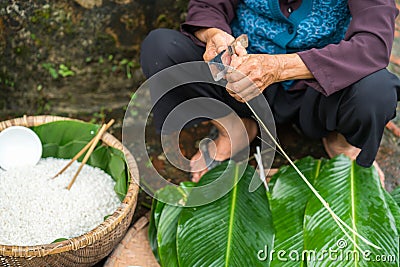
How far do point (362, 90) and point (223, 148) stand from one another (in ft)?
1.99

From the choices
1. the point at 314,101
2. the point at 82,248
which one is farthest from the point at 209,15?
the point at 82,248

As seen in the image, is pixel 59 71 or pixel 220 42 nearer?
pixel 220 42

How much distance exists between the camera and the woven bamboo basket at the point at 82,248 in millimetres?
1368

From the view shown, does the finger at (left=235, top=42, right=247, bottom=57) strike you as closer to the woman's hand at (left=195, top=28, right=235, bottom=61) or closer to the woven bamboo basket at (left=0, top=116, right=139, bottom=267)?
the woman's hand at (left=195, top=28, right=235, bottom=61)

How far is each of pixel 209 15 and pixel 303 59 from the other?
1.22ft

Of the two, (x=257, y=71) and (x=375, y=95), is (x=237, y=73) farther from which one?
(x=375, y=95)

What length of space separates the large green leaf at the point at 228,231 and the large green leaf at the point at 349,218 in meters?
0.14

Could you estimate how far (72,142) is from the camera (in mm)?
1802

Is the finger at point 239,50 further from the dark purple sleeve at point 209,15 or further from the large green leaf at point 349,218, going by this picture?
Answer: the large green leaf at point 349,218

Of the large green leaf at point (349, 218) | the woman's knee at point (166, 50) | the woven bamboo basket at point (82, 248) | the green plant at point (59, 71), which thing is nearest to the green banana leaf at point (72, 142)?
the woven bamboo basket at point (82, 248)

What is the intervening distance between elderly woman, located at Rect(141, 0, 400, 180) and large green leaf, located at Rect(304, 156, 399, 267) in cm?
7

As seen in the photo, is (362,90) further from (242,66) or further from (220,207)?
(220,207)

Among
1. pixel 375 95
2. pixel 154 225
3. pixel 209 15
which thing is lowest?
pixel 154 225

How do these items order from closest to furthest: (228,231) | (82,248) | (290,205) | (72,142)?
1. (82,248)
2. (228,231)
3. (290,205)
4. (72,142)
